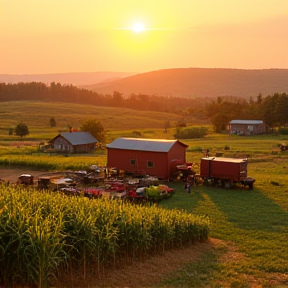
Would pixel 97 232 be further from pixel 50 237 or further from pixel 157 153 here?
pixel 157 153

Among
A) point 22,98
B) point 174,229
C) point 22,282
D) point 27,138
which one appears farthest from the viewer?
point 22,98

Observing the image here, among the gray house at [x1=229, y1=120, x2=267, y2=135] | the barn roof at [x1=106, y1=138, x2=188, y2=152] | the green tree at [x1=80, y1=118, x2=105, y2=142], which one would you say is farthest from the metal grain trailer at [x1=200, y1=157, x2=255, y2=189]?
the gray house at [x1=229, y1=120, x2=267, y2=135]

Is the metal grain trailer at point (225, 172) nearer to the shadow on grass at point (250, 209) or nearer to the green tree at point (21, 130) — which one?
the shadow on grass at point (250, 209)

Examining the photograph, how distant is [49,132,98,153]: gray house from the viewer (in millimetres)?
57406

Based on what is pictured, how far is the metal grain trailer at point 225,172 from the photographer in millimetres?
29922

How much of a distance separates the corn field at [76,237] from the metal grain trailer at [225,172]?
1256 cm

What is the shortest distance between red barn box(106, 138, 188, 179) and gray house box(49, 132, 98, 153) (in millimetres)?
21265

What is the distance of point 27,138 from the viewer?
72812 mm

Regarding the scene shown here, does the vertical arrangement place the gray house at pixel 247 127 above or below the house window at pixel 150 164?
above

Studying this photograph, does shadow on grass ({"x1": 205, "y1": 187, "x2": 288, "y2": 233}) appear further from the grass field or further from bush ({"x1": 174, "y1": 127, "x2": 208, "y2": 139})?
bush ({"x1": 174, "y1": 127, "x2": 208, "y2": 139})

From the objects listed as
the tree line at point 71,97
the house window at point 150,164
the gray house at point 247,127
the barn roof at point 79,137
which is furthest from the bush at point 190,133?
the tree line at point 71,97

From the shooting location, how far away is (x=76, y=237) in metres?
13.2

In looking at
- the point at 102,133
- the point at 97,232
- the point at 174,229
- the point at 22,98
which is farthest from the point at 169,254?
the point at 22,98

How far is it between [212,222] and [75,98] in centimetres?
14729
